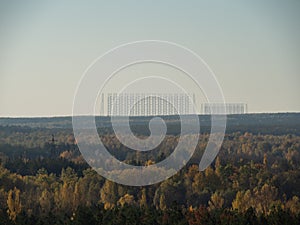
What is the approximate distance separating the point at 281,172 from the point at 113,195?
30.5 metres

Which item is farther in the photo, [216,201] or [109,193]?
[109,193]

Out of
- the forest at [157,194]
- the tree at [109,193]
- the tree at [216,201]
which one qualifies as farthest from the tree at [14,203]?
the tree at [216,201]

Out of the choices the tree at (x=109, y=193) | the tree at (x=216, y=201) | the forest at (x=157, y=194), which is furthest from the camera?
the tree at (x=109, y=193)

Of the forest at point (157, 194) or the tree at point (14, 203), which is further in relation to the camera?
the tree at point (14, 203)

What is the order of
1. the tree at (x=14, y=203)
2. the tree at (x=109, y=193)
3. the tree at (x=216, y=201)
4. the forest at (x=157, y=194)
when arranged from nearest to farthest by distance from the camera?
the forest at (x=157, y=194) < the tree at (x=14, y=203) < the tree at (x=216, y=201) < the tree at (x=109, y=193)

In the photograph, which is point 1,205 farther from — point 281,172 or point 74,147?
point 74,147

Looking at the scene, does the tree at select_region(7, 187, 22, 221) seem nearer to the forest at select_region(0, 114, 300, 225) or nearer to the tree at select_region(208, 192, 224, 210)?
the forest at select_region(0, 114, 300, 225)

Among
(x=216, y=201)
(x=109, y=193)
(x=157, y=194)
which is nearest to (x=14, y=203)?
(x=109, y=193)

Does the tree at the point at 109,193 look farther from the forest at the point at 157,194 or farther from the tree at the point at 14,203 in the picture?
the tree at the point at 14,203

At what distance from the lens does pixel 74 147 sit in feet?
555

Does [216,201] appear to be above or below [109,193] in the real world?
below

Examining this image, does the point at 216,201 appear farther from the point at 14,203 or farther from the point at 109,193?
the point at 14,203

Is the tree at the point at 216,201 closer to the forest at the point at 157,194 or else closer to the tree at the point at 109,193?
the forest at the point at 157,194

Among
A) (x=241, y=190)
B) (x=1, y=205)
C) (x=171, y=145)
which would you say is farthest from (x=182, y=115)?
(x=1, y=205)
